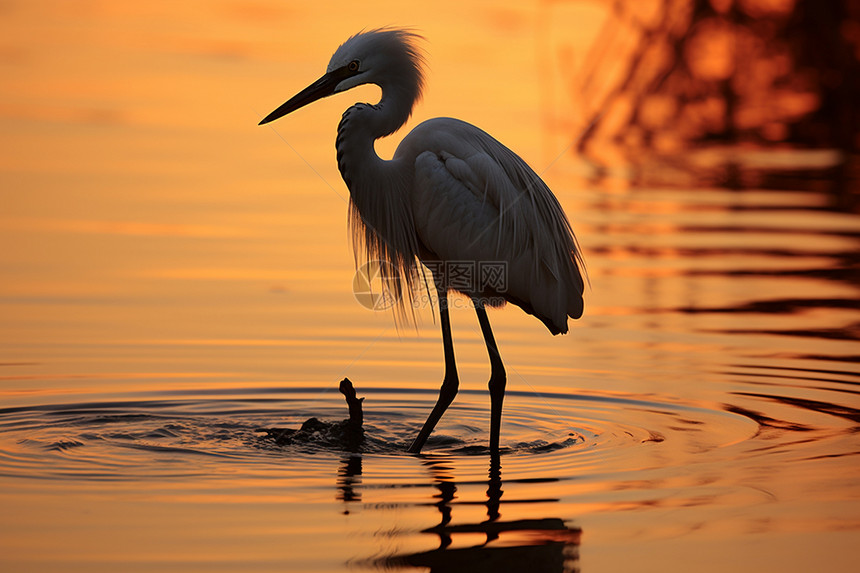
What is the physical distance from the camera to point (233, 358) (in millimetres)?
8992

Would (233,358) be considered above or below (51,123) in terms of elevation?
below

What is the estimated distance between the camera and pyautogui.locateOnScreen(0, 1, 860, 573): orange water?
18.6 feet

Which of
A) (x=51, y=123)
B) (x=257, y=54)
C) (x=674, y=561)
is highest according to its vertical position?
(x=257, y=54)

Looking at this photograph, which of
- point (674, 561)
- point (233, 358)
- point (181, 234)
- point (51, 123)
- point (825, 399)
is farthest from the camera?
point (51, 123)

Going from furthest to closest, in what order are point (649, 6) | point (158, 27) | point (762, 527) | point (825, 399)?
1. point (158, 27)
2. point (649, 6)
3. point (825, 399)
4. point (762, 527)

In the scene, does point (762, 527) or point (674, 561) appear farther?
point (762, 527)

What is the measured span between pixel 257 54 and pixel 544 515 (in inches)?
656

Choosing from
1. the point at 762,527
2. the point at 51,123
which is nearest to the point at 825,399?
the point at 762,527

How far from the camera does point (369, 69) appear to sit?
761cm

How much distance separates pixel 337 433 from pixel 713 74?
13545 millimetres

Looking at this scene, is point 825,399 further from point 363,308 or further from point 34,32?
point 34,32

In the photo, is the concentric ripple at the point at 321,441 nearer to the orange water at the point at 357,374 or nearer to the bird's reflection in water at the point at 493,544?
the orange water at the point at 357,374

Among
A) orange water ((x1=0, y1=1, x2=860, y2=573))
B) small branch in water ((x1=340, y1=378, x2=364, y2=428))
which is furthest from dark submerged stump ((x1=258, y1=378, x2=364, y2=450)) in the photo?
orange water ((x1=0, y1=1, x2=860, y2=573))

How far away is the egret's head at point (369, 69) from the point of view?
7582 mm
